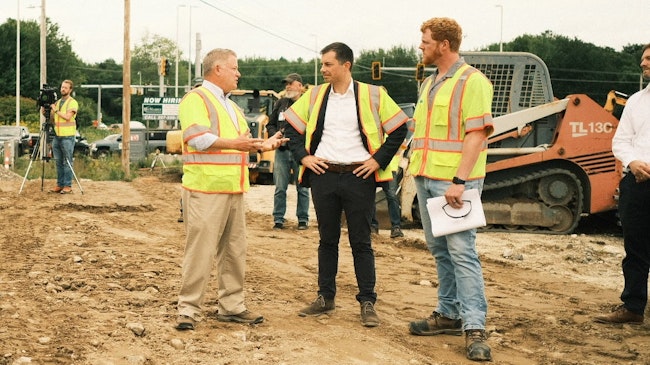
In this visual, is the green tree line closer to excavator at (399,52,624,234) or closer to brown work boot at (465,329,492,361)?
excavator at (399,52,624,234)

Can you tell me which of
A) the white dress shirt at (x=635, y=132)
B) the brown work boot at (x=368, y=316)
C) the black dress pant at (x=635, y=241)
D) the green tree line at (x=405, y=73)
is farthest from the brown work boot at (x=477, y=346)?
the green tree line at (x=405, y=73)

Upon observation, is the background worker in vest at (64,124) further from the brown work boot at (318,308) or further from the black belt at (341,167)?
the black belt at (341,167)

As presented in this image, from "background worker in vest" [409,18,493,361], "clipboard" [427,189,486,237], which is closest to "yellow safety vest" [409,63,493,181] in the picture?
"background worker in vest" [409,18,493,361]

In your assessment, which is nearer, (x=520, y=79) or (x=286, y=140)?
(x=286, y=140)

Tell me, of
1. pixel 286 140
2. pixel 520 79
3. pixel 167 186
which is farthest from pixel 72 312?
pixel 167 186

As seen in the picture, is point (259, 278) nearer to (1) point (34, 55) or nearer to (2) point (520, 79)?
(2) point (520, 79)

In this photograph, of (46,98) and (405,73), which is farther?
(405,73)

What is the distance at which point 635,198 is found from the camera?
6.62 metres

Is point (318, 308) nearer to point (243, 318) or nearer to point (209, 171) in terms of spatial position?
point (243, 318)

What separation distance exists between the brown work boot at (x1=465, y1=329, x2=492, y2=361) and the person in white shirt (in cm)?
165

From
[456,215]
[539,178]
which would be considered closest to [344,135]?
[456,215]

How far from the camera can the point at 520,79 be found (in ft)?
43.6

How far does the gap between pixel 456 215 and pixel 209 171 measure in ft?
5.37

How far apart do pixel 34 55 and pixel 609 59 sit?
4338cm
